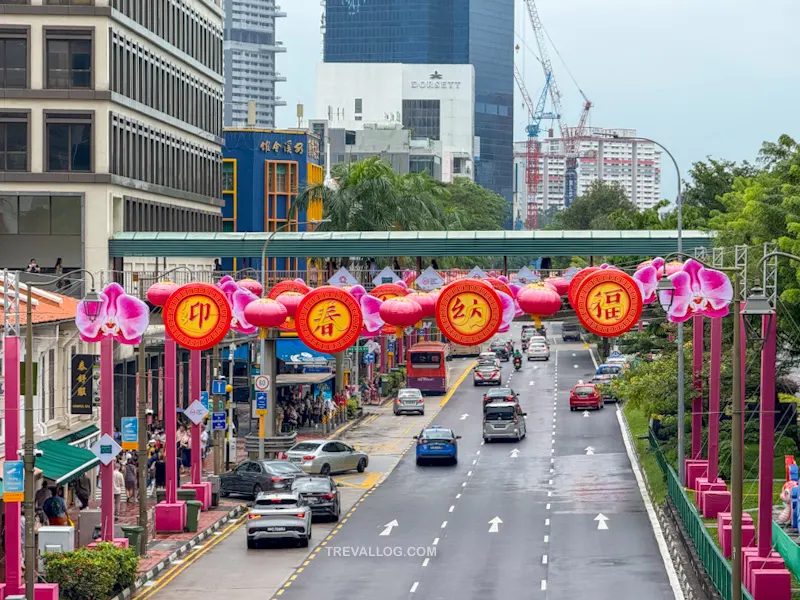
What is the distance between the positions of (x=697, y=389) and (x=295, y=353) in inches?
1260

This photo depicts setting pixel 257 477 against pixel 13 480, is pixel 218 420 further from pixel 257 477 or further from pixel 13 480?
pixel 13 480

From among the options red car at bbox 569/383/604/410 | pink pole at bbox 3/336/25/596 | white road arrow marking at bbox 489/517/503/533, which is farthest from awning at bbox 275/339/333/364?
pink pole at bbox 3/336/25/596

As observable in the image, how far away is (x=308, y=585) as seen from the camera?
37562 millimetres

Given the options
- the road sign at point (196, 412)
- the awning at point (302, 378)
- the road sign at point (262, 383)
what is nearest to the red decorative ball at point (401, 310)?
the road sign at point (196, 412)

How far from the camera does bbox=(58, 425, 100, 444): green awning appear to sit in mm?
47031

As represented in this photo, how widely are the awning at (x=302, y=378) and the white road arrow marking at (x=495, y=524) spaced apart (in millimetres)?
27432

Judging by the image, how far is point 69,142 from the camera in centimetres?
6912

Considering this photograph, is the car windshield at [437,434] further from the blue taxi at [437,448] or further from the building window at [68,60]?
the building window at [68,60]

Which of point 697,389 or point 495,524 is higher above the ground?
point 697,389

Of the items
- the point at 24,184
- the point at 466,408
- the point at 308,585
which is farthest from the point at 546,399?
the point at 308,585

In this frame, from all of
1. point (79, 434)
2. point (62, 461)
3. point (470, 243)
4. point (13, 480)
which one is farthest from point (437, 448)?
point (13, 480)

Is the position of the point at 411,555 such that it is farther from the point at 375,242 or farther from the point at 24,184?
the point at 24,184

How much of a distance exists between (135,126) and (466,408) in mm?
25559

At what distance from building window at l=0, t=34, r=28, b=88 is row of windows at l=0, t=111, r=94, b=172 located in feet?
4.65
